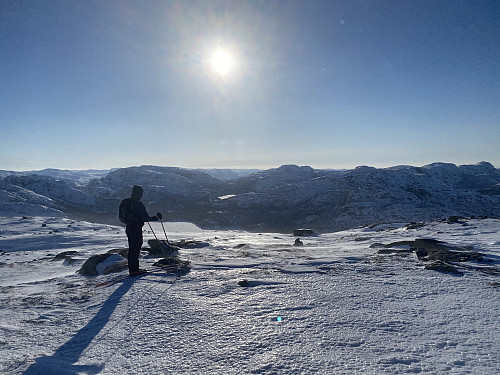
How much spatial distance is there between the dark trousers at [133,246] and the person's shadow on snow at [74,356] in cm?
227

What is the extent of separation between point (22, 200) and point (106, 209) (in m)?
24.1

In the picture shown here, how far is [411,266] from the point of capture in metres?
7.59

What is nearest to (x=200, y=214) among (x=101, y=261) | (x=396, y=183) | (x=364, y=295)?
(x=396, y=183)

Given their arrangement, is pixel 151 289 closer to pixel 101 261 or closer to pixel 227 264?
pixel 227 264

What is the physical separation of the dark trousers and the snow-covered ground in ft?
1.53

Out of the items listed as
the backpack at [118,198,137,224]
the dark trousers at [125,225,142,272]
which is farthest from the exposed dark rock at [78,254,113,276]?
the backpack at [118,198,137,224]

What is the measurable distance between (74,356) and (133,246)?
4.08 metres

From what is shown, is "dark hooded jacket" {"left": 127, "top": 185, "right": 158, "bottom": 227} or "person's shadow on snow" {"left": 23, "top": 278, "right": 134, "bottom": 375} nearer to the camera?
"person's shadow on snow" {"left": 23, "top": 278, "right": 134, "bottom": 375}

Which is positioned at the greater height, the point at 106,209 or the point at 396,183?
the point at 396,183

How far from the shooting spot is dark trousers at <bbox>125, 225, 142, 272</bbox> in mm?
7305

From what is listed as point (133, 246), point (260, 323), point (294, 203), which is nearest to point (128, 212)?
point (133, 246)

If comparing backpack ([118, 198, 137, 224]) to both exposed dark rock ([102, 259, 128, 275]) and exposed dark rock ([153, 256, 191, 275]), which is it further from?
exposed dark rock ([102, 259, 128, 275])

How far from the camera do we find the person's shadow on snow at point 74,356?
3160 mm

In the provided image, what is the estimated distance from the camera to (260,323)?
4.23 m
